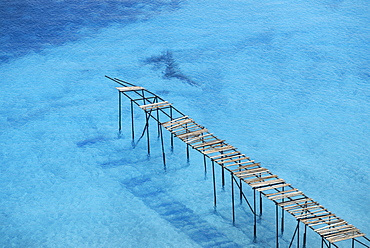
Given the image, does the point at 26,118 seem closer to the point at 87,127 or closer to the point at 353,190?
the point at 87,127

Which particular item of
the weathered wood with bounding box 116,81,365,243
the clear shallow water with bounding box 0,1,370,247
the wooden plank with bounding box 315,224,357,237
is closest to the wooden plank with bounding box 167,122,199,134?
the weathered wood with bounding box 116,81,365,243

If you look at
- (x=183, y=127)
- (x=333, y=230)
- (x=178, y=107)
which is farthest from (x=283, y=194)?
(x=178, y=107)

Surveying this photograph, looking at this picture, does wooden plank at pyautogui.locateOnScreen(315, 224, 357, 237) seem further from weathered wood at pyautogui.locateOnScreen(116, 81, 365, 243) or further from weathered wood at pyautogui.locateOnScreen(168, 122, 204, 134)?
weathered wood at pyautogui.locateOnScreen(168, 122, 204, 134)

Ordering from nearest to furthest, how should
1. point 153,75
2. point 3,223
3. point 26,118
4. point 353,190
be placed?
1. point 3,223
2. point 353,190
3. point 26,118
4. point 153,75

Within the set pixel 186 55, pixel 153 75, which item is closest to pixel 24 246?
pixel 153 75

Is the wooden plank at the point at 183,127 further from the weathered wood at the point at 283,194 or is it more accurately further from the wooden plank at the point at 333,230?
the wooden plank at the point at 333,230

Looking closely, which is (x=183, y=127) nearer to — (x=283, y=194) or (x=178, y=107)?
(x=283, y=194)

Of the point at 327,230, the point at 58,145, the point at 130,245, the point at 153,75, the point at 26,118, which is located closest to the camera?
the point at 327,230

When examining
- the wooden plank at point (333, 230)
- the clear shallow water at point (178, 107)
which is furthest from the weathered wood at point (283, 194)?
the clear shallow water at point (178, 107)

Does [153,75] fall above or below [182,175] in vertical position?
above
